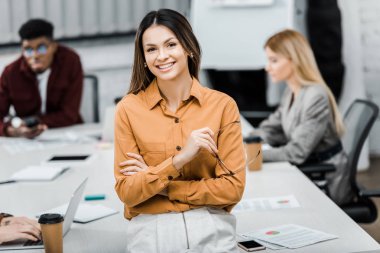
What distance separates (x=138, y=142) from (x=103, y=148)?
171 cm

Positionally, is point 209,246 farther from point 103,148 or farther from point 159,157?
point 103,148

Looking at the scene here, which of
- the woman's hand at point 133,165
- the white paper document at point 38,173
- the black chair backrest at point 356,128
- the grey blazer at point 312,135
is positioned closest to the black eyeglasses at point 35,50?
the white paper document at point 38,173

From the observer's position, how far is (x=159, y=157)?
74.7 inches

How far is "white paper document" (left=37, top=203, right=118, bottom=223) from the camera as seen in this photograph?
230cm

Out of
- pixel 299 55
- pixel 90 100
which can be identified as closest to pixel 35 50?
pixel 90 100

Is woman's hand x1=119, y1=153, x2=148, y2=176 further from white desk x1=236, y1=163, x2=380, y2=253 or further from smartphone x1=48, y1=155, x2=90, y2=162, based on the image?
smartphone x1=48, y1=155, x2=90, y2=162

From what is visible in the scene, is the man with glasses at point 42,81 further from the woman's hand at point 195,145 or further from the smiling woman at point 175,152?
the woman's hand at point 195,145

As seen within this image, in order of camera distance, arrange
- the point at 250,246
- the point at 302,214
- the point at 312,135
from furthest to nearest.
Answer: the point at 312,135, the point at 302,214, the point at 250,246

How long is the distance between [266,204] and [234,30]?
3.04 meters

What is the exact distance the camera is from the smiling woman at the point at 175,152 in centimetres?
180

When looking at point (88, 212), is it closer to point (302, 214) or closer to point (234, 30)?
point (302, 214)

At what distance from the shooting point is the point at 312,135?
3410 millimetres

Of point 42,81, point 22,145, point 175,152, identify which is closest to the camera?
point 175,152

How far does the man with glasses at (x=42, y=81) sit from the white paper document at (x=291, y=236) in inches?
89.4
